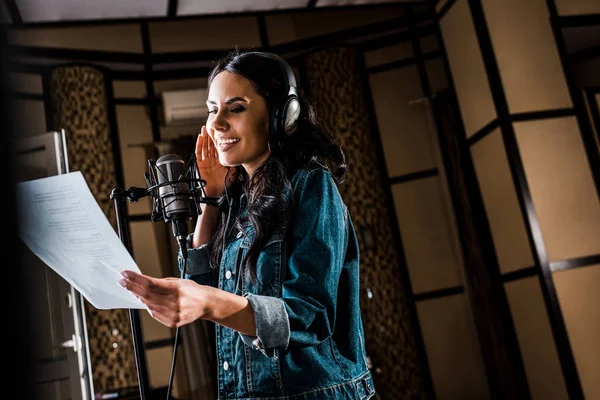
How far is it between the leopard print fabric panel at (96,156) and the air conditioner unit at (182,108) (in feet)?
1.84

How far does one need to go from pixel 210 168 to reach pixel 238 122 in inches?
7.6

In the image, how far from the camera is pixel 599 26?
15.3 feet

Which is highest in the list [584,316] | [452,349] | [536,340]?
[584,316]

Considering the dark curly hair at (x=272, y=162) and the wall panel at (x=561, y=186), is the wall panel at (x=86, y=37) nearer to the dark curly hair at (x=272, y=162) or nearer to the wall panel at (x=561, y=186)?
the wall panel at (x=561, y=186)

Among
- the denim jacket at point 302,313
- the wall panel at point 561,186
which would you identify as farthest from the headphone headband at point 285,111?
the wall panel at point 561,186

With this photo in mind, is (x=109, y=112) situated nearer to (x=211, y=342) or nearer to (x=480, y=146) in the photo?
(x=211, y=342)

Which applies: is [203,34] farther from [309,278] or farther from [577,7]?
[309,278]

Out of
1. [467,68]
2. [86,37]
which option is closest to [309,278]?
[467,68]

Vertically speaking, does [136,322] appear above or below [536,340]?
above

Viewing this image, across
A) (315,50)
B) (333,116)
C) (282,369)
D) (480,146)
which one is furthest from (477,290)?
(282,369)

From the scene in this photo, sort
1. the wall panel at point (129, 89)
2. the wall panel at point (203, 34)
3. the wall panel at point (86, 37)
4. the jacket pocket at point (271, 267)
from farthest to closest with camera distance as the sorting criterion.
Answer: the wall panel at point (203, 34) → the wall panel at point (129, 89) → the wall panel at point (86, 37) → the jacket pocket at point (271, 267)

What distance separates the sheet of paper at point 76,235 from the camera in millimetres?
807

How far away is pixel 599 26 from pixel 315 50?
250 centimetres

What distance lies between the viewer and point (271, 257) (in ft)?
3.53
